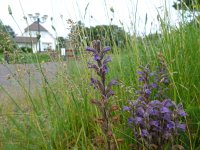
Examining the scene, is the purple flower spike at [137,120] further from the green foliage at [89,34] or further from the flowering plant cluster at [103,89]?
the green foliage at [89,34]

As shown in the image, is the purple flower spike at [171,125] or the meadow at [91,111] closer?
the purple flower spike at [171,125]

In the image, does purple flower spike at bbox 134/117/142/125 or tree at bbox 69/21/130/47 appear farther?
tree at bbox 69/21/130/47

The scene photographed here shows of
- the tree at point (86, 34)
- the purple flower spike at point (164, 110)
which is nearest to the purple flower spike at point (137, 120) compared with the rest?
the purple flower spike at point (164, 110)

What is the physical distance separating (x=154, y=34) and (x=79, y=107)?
1.39 metres

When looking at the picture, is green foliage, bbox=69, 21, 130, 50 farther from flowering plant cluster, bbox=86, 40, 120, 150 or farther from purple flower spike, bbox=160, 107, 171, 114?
purple flower spike, bbox=160, 107, 171, 114

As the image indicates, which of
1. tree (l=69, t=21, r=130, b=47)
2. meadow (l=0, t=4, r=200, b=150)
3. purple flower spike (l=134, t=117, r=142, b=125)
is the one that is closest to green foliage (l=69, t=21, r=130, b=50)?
tree (l=69, t=21, r=130, b=47)

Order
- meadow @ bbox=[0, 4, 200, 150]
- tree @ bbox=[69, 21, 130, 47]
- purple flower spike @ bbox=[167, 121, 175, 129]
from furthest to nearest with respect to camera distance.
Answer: tree @ bbox=[69, 21, 130, 47], meadow @ bbox=[0, 4, 200, 150], purple flower spike @ bbox=[167, 121, 175, 129]

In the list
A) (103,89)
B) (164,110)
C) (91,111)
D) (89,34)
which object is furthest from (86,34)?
(164,110)

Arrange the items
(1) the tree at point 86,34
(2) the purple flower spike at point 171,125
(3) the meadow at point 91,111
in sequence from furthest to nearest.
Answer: (1) the tree at point 86,34, (3) the meadow at point 91,111, (2) the purple flower spike at point 171,125

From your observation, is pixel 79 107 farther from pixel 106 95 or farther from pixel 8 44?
pixel 106 95

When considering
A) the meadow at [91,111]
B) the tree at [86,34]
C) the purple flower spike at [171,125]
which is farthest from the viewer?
the tree at [86,34]

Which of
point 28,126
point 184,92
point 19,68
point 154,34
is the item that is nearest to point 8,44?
point 19,68

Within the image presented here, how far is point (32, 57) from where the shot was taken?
250 centimetres

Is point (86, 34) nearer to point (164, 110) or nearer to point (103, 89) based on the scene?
point (103, 89)
